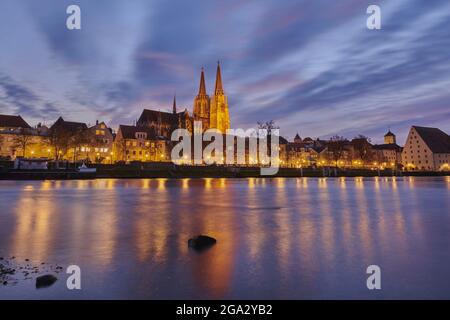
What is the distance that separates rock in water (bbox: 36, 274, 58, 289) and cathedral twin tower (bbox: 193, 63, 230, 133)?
168147mm

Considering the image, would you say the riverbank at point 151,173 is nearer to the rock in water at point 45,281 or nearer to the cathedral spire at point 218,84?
the rock in water at point 45,281

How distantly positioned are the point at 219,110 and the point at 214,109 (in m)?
3.63

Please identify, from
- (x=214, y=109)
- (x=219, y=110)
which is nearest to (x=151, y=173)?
(x=219, y=110)

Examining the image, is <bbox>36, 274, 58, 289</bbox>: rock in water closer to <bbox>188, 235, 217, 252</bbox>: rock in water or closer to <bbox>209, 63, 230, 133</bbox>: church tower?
<bbox>188, 235, 217, 252</bbox>: rock in water

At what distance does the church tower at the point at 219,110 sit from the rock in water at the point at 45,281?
168 m

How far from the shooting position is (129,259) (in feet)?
29.2

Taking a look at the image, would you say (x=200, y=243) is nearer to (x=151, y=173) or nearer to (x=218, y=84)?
(x=151, y=173)

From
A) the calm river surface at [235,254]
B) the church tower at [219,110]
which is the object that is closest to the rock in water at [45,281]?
the calm river surface at [235,254]

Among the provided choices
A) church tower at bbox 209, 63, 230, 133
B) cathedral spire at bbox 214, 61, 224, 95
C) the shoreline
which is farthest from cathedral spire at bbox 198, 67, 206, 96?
the shoreline

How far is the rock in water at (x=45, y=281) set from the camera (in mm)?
6875

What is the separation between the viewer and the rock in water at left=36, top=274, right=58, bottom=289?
6875mm
